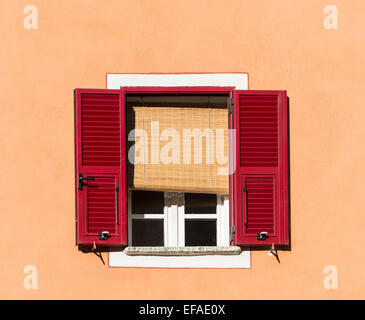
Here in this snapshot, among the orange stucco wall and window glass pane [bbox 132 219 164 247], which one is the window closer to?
window glass pane [bbox 132 219 164 247]

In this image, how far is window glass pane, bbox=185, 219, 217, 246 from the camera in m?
7.70

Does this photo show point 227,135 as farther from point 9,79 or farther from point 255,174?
point 9,79

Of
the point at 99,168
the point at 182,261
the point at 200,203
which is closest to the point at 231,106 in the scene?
the point at 200,203

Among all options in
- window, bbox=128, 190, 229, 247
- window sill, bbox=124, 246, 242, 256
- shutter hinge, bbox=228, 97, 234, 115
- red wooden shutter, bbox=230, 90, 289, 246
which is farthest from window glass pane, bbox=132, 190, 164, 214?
shutter hinge, bbox=228, 97, 234, 115

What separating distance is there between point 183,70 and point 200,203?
1292 mm

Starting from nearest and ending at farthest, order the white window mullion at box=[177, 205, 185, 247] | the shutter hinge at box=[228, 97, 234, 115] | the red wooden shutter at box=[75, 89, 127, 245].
Answer: 1. the red wooden shutter at box=[75, 89, 127, 245]
2. the shutter hinge at box=[228, 97, 234, 115]
3. the white window mullion at box=[177, 205, 185, 247]

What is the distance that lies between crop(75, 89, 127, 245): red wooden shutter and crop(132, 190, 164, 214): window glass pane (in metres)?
0.34

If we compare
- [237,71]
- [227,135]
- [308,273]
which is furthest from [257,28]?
[308,273]

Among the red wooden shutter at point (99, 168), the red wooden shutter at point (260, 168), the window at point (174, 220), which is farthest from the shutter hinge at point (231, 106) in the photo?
the red wooden shutter at point (99, 168)

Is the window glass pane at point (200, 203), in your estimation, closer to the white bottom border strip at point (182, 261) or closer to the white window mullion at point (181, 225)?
the white window mullion at point (181, 225)

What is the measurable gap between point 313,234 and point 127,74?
2310 mm

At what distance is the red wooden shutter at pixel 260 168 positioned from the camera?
7383 mm

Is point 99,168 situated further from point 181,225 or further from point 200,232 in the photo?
point 200,232

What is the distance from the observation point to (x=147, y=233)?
25.3ft
